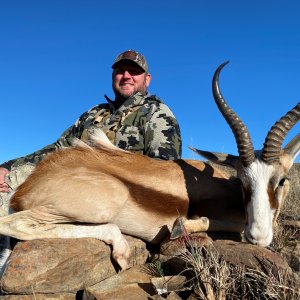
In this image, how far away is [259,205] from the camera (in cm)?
372

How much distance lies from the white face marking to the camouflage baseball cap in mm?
3147

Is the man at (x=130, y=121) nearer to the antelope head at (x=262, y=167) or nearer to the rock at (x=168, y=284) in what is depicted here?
the antelope head at (x=262, y=167)

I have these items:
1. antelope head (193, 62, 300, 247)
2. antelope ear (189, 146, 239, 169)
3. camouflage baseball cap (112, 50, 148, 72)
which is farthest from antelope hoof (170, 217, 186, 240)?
camouflage baseball cap (112, 50, 148, 72)

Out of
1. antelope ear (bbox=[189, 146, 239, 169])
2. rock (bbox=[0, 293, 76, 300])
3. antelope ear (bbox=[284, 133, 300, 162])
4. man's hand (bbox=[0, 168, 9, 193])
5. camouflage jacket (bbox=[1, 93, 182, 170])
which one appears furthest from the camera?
camouflage jacket (bbox=[1, 93, 182, 170])

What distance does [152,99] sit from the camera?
6191 millimetres

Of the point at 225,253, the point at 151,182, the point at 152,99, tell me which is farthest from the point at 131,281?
the point at 152,99

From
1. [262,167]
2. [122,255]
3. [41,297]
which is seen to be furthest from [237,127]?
[41,297]

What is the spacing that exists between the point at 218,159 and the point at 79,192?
1749 mm

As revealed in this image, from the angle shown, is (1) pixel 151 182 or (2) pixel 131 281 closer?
(2) pixel 131 281

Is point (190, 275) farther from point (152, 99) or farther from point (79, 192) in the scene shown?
point (152, 99)

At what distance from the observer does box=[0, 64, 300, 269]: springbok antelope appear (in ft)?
12.0

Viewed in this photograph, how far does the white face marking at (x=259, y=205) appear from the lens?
3.66 m

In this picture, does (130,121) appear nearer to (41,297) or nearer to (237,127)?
(237,127)

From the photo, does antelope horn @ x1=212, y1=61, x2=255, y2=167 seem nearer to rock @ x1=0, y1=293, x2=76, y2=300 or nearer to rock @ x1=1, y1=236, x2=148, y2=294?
rock @ x1=1, y1=236, x2=148, y2=294
